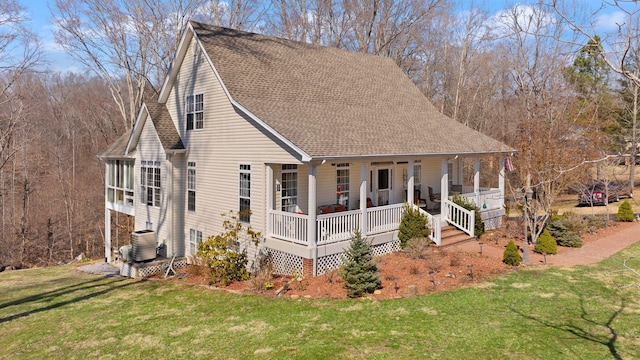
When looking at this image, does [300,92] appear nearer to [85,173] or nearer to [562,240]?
[562,240]

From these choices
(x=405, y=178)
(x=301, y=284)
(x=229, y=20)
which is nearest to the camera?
(x=301, y=284)

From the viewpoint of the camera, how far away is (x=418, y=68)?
3772 cm

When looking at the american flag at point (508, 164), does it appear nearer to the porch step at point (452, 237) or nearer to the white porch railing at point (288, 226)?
the porch step at point (452, 237)

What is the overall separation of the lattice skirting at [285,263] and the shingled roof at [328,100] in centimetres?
362

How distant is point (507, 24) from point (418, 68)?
9.98 metres

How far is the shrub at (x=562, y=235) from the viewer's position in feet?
53.1

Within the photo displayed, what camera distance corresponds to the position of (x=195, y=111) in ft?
56.4

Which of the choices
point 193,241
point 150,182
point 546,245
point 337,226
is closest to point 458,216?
point 546,245

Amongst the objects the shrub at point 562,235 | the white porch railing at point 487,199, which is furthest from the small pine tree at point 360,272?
the shrub at point 562,235

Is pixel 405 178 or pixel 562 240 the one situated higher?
pixel 405 178

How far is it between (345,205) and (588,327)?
9.52m

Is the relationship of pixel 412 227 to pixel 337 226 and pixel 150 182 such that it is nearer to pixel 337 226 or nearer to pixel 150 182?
pixel 337 226

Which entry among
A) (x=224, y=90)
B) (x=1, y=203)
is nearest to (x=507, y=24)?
(x=224, y=90)

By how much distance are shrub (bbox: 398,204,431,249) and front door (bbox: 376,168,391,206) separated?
291cm
